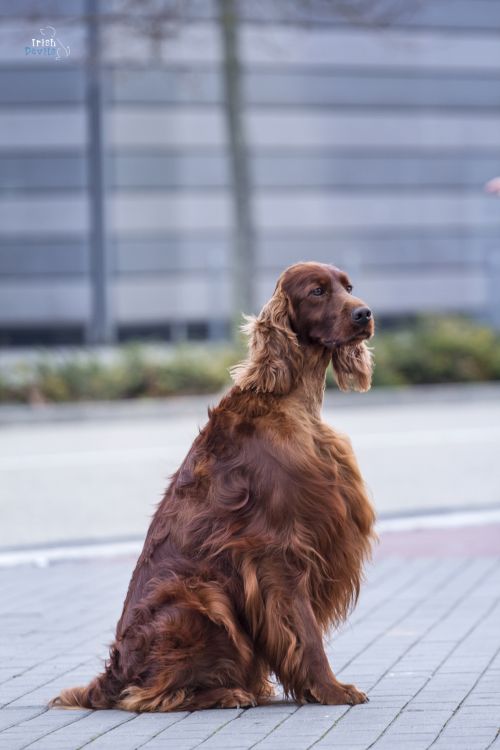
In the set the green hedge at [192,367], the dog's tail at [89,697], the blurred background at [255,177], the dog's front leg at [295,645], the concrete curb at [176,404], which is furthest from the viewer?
the blurred background at [255,177]

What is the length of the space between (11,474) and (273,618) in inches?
363

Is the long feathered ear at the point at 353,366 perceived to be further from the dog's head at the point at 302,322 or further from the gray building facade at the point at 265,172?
the gray building facade at the point at 265,172

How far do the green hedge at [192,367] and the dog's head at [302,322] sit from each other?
570 inches

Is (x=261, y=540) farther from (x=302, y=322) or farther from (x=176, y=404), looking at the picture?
(x=176, y=404)

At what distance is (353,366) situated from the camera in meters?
4.71

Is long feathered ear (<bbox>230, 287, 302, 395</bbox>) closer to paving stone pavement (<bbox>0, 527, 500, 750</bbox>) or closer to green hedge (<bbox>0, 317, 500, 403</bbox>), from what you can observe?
paving stone pavement (<bbox>0, 527, 500, 750</bbox>)

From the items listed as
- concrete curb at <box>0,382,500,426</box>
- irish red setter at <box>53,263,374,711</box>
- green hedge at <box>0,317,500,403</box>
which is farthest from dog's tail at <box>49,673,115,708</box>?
green hedge at <box>0,317,500,403</box>

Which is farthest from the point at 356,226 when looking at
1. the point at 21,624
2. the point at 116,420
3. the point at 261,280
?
the point at 21,624

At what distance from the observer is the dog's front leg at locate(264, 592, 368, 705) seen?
4.41m

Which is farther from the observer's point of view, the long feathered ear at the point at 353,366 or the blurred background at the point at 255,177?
the blurred background at the point at 255,177

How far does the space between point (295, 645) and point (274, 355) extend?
972 mm

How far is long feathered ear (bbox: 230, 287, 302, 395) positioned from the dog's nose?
0.21m

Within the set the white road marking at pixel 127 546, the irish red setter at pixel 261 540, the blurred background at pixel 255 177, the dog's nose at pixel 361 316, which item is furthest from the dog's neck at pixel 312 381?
the blurred background at pixel 255 177

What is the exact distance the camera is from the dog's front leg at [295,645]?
4414 millimetres
